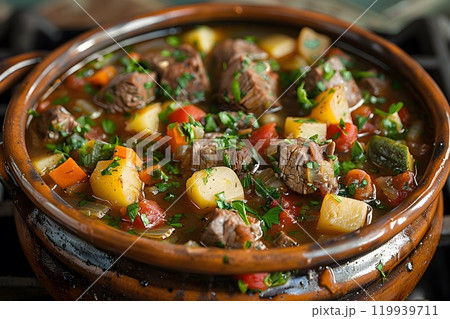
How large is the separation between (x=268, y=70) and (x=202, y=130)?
1.98ft

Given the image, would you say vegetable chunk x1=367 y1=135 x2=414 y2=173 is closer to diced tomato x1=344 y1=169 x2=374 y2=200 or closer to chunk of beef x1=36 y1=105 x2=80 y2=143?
diced tomato x1=344 y1=169 x2=374 y2=200

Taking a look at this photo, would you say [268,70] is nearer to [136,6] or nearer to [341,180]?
[341,180]

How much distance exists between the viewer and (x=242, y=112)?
11.3 feet

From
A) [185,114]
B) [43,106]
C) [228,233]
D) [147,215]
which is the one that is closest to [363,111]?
[185,114]

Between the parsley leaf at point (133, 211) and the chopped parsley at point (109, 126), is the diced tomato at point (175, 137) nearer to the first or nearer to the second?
the chopped parsley at point (109, 126)

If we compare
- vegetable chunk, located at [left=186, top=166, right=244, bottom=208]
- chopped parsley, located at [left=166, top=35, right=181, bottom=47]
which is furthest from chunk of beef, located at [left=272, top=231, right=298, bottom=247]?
chopped parsley, located at [left=166, top=35, right=181, bottom=47]

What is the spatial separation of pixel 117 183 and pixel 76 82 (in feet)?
3.30

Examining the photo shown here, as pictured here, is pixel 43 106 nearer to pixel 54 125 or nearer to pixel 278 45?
pixel 54 125

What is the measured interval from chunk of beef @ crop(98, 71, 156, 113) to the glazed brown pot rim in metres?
0.37

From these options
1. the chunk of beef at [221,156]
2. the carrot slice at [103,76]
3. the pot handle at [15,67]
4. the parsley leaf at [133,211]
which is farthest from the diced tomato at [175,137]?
the pot handle at [15,67]

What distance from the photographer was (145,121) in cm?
337

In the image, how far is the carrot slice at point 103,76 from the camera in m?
3.68

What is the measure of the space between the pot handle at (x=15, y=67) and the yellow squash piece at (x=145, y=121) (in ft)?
2.44
